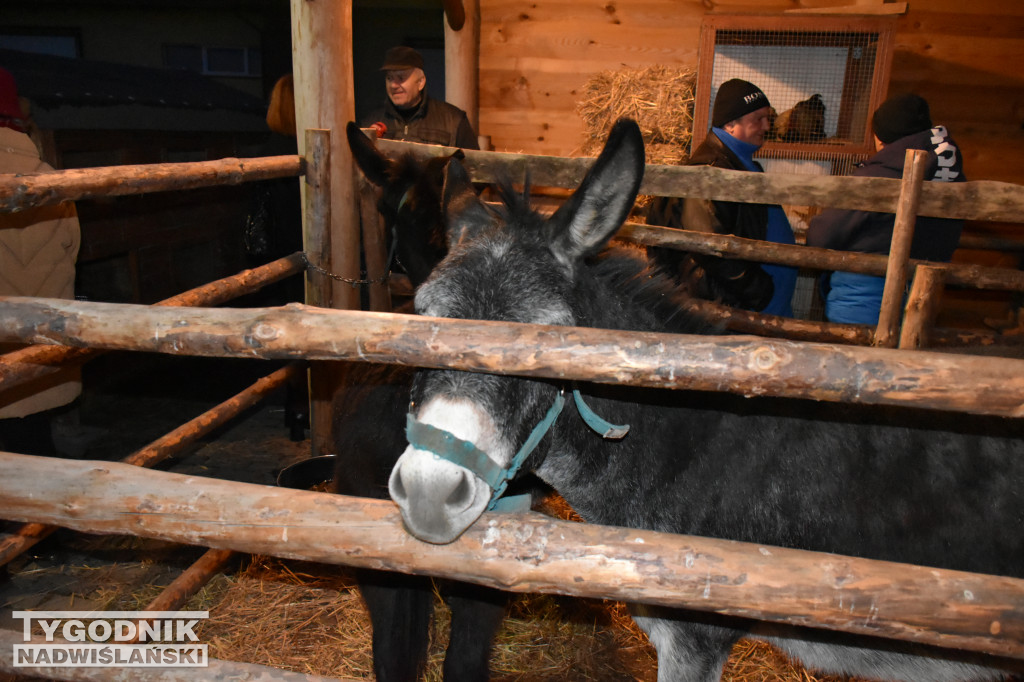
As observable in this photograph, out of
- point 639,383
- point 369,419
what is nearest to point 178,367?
point 369,419

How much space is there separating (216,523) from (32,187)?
4.66ft

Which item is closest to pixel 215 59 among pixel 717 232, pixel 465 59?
pixel 465 59

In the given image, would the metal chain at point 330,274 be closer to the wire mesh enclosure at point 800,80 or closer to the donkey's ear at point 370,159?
the donkey's ear at point 370,159

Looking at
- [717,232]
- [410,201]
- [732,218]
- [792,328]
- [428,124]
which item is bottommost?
[792,328]

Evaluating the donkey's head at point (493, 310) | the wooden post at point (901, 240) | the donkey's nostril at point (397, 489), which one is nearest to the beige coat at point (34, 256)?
the donkey's head at point (493, 310)

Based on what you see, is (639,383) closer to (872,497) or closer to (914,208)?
(872,497)

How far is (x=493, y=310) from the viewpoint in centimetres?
185

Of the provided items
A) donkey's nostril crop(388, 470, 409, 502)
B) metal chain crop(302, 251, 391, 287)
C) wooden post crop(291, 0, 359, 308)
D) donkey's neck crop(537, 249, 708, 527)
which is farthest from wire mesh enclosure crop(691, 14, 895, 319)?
donkey's nostril crop(388, 470, 409, 502)

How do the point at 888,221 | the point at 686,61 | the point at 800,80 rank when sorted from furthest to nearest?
the point at 686,61
the point at 800,80
the point at 888,221

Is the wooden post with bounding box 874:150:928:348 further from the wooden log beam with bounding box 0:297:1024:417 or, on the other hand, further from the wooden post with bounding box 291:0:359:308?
the wooden post with bounding box 291:0:359:308

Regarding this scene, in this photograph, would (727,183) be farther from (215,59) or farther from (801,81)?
(215,59)

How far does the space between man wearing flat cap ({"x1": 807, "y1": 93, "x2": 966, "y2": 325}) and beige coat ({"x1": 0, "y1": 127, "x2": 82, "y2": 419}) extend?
16.1 ft

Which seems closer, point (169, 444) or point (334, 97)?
point (169, 444)

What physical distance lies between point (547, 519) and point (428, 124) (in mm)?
4615
